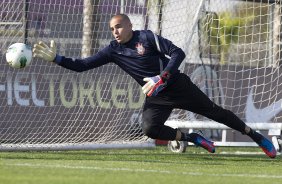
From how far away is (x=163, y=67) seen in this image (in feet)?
32.5

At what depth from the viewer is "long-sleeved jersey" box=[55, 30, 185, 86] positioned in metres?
9.75

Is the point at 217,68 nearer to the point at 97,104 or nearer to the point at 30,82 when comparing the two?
the point at 97,104

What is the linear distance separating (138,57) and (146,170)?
1939 mm

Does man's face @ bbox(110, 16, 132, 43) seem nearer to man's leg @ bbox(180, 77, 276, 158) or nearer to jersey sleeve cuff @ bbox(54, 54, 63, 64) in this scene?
jersey sleeve cuff @ bbox(54, 54, 63, 64)

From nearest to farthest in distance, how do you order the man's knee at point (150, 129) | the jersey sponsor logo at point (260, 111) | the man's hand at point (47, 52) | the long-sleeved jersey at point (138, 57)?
the man's hand at point (47, 52) < the long-sleeved jersey at point (138, 57) < the man's knee at point (150, 129) < the jersey sponsor logo at point (260, 111)

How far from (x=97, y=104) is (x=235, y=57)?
4297 millimetres

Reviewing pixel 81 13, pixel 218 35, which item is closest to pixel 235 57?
pixel 218 35

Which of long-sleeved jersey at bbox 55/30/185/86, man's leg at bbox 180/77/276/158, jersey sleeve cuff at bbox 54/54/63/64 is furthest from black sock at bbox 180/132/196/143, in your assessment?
jersey sleeve cuff at bbox 54/54/63/64

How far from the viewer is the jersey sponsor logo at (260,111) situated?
15321 millimetres

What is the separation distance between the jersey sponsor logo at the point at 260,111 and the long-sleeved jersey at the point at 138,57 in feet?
18.4

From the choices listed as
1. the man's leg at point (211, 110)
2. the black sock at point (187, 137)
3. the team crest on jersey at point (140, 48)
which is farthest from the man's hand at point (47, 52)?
the black sock at point (187, 137)

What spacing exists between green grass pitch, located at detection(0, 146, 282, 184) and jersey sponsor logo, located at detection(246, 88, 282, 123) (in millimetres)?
4234

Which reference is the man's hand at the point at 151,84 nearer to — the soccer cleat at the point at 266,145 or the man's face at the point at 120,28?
the man's face at the point at 120,28

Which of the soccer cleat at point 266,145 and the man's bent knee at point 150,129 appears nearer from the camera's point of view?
the man's bent knee at point 150,129
